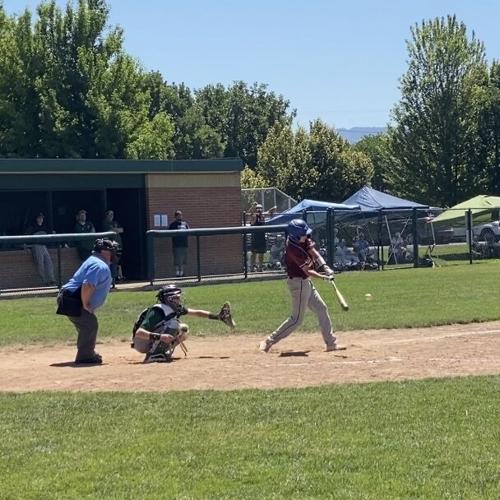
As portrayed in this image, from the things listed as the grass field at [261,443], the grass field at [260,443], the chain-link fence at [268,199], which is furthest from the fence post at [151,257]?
the grass field at [261,443]

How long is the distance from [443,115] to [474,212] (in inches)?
454

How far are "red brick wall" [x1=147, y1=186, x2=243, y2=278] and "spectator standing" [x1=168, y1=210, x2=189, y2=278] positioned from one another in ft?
1.06

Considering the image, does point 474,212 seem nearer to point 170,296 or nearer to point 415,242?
point 415,242

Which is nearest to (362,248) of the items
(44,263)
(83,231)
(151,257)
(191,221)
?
(191,221)

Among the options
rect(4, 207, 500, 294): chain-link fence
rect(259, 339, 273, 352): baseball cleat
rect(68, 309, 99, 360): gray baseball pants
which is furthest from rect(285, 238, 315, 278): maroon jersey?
rect(4, 207, 500, 294): chain-link fence

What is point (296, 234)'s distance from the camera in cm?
1232

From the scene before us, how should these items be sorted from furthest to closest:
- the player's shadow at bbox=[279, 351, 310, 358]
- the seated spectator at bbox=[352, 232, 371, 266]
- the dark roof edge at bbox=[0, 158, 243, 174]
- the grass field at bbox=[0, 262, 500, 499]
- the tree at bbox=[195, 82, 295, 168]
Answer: the tree at bbox=[195, 82, 295, 168] → the seated spectator at bbox=[352, 232, 371, 266] → the dark roof edge at bbox=[0, 158, 243, 174] → the player's shadow at bbox=[279, 351, 310, 358] → the grass field at bbox=[0, 262, 500, 499]

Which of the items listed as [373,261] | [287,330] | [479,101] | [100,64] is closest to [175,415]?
[287,330]

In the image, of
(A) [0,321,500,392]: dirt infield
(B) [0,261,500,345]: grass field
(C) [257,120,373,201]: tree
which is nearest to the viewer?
(A) [0,321,500,392]: dirt infield

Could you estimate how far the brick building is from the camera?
24.4 meters

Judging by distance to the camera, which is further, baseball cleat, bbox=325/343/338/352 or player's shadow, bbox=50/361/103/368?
baseball cleat, bbox=325/343/338/352

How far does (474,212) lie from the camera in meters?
33.5

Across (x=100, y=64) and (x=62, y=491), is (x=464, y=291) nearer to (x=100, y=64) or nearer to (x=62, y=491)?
(x=62, y=491)

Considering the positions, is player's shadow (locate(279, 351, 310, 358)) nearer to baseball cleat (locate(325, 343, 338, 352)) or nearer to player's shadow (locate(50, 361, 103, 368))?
baseball cleat (locate(325, 343, 338, 352))
